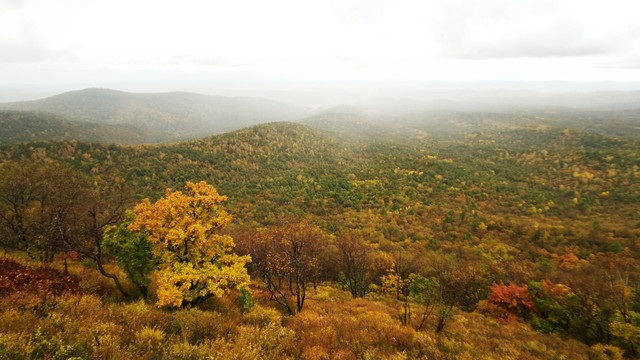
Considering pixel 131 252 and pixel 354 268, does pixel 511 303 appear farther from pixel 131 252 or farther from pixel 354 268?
pixel 131 252

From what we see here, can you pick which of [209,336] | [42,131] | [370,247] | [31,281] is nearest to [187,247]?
[209,336]

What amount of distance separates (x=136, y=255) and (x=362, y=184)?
72598mm

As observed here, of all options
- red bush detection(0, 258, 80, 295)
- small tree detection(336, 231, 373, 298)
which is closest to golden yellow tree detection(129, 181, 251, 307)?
red bush detection(0, 258, 80, 295)

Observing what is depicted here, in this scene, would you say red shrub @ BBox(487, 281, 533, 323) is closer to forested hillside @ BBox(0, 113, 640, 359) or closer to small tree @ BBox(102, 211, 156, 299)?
forested hillside @ BBox(0, 113, 640, 359)

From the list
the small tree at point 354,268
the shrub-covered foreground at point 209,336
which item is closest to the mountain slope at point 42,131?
the small tree at point 354,268

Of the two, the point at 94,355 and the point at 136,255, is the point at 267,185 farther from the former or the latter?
the point at 94,355

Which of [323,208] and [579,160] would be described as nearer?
[323,208]

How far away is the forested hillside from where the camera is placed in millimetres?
10875

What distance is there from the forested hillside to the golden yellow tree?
0.49 metres

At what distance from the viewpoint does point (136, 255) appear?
504 inches

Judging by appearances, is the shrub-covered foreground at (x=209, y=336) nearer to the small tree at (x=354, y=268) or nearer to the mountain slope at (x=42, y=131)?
the small tree at (x=354, y=268)

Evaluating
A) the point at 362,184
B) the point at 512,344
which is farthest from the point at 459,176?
the point at 512,344

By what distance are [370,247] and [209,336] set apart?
38387 millimetres

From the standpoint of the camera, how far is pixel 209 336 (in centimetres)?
1007
